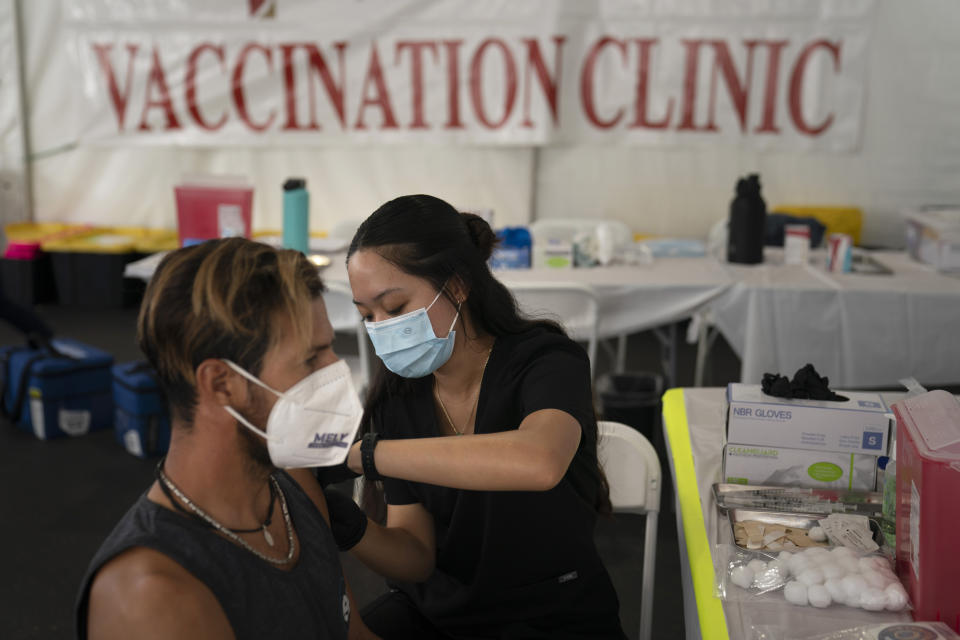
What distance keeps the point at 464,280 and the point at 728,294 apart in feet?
5.69

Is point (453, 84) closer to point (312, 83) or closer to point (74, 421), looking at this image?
point (312, 83)

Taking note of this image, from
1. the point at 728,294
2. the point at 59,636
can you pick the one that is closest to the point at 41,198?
the point at 59,636

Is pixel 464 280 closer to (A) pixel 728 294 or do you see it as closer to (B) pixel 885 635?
(B) pixel 885 635

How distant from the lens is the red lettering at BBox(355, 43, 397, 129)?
194 inches

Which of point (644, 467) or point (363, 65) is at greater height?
point (363, 65)

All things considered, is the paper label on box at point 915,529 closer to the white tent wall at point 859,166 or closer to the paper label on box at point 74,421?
the paper label on box at point 74,421

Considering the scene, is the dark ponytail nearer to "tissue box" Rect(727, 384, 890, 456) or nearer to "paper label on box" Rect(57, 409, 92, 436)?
"tissue box" Rect(727, 384, 890, 456)

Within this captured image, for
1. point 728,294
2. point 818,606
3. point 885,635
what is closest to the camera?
point 885,635

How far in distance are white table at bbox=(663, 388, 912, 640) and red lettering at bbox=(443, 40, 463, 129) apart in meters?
3.20

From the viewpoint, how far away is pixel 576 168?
4.95 meters

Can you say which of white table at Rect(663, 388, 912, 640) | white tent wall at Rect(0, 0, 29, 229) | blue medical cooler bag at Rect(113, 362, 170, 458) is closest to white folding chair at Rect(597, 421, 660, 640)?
white table at Rect(663, 388, 912, 640)

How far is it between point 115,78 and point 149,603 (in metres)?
4.86

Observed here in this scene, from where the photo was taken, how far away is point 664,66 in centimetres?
473

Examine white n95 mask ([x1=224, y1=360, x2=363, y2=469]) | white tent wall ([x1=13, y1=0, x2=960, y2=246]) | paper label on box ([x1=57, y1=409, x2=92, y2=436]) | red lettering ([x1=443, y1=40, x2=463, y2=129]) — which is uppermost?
red lettering ([x1=443, y1=40, x2=463, y2=129])
